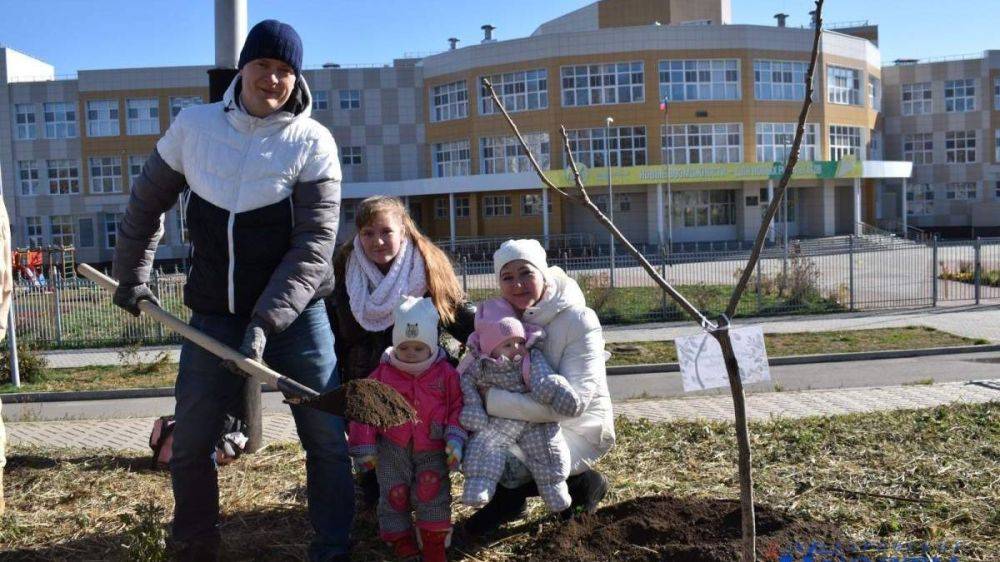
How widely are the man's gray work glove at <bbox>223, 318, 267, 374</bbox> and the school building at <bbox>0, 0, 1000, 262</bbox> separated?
4463 centimetres

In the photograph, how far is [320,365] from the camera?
404cm

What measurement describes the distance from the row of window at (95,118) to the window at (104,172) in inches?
63.0

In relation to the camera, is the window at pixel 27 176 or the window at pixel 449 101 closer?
the window at pixel 449 101

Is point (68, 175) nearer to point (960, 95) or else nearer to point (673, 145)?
point (673, 145)

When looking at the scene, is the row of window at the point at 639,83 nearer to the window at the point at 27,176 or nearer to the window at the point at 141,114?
the window at the point at 141,114

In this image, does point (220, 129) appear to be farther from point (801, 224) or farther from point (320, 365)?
point (801, 224)

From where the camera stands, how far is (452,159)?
58.6 m

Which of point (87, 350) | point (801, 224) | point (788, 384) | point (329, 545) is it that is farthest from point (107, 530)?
point (801, 224)

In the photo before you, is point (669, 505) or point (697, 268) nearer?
point (669, 505)


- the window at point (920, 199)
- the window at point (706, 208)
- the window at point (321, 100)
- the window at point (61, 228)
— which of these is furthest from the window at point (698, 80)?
the window at point (61, 228)

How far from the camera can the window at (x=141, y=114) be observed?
60.9 metres

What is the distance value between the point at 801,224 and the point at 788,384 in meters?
46.3

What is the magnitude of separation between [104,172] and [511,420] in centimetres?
6261

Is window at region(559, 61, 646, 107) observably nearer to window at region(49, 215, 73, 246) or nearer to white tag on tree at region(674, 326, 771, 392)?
window at region(49, 215, 73, 246)
